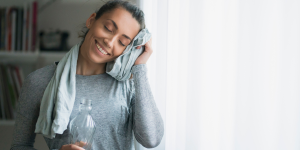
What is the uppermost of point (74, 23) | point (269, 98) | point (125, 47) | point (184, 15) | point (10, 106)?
point (74, 23)

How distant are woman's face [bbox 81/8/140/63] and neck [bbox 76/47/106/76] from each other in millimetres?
96

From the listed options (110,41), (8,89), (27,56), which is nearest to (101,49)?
(110,41)

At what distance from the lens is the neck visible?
3.47ft

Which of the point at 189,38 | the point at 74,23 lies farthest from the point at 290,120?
the point at 74,23

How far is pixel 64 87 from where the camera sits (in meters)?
0.93

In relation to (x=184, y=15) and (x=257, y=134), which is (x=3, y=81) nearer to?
(x=184, y=15)

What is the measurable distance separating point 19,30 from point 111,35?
1.00 metres

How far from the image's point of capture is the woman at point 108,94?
3.09 ft

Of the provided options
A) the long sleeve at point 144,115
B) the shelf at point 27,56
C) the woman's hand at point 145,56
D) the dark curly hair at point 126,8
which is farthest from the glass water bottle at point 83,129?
the shelf at point 27,56

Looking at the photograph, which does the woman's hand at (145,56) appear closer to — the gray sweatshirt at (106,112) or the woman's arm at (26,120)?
the gray sweatshirt at (106,112)

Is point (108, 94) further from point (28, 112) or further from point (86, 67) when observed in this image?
point (28, 112)

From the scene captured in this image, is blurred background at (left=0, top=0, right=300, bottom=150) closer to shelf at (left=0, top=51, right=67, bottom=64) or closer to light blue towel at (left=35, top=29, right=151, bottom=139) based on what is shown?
light blue towel at (left=35, top=29, right=151, bottom=139)

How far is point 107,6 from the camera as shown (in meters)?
1.01

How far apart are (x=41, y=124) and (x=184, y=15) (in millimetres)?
747
